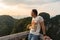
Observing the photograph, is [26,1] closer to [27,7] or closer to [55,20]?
[27,7]

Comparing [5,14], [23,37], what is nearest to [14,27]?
[5,14]

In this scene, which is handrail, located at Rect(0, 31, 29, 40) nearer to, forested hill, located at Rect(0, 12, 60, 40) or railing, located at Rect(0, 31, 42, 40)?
railing, located at Rect(0, 31, 42, 40)

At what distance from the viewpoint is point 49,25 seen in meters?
6.13

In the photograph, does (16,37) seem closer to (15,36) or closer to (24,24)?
(15,36)

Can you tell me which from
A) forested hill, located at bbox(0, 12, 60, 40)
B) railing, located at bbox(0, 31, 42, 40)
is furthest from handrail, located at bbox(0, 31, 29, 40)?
forested hill, located at bbox(0, 12, 60, 40)

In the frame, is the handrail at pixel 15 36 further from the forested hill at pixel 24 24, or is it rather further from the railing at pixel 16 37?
the forested hill at pixel 24 24

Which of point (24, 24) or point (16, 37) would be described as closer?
point (16, 37)

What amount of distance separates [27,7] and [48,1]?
0.65 meters

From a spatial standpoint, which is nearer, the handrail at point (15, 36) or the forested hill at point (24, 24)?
the handrail at point (15, 36)

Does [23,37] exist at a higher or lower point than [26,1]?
lower

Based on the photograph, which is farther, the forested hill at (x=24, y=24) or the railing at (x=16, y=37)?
the forested hill at (x=24, y=24)

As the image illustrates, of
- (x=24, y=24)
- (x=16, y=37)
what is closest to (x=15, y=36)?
(x=16, y=37)

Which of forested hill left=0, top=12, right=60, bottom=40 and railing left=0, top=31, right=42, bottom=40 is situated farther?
forested hill left=0, top=12, right=60, bottom=40

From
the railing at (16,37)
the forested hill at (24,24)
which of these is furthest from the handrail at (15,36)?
the forested hill at (24,24)
